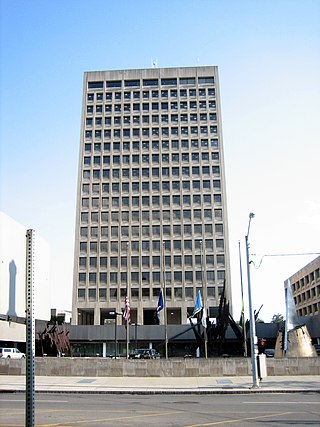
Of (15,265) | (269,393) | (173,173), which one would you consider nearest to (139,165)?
(173,173)

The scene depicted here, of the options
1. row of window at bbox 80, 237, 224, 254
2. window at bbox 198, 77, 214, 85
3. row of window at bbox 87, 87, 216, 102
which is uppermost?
window at bbox 198, 77, 214, 85

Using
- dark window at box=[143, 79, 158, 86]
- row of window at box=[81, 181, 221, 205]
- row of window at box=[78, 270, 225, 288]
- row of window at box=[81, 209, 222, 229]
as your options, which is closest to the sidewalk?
row of window at box=[78, 270, 225, 288]

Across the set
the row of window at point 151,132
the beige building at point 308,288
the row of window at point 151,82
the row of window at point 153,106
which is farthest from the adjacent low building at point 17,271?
the row of window at point 151,82

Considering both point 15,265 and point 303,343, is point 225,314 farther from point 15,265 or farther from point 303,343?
point 15,265

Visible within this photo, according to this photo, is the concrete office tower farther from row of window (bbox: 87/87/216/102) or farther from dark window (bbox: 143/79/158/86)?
Answer: row of window (bbox: 87/87/216/102)

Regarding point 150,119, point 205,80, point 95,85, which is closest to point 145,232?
point 150,119

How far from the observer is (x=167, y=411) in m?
14.5

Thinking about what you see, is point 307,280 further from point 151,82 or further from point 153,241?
point 151,82

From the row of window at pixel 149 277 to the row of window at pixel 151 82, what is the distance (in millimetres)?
39881

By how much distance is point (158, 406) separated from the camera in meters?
16.0

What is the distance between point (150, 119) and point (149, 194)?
16444 millimetres

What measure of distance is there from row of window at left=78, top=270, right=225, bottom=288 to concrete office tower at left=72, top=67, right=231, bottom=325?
0.18m

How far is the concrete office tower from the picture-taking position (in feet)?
275

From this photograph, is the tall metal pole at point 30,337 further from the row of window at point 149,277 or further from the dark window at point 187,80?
the dark window at point 187,80
